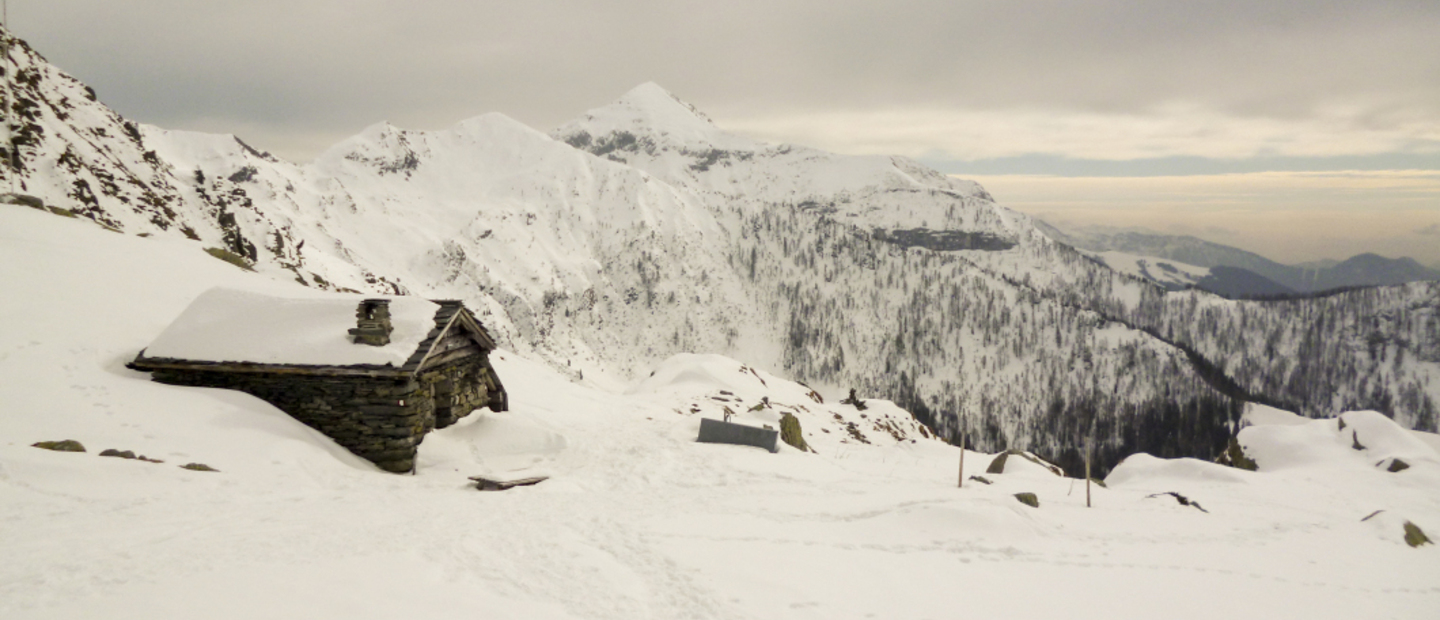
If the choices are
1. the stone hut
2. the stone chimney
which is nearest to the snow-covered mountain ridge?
the stone hut

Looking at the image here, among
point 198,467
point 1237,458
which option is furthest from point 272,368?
point 1237,458

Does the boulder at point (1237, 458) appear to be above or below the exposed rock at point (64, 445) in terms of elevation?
below

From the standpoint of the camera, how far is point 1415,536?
51.1ft

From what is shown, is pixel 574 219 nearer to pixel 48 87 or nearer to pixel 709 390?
pixel 48 87

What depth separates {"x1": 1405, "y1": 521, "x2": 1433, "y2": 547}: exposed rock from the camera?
50.7ft

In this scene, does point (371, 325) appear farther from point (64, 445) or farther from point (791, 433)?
point (791, 433)

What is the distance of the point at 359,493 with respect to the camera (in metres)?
11.2

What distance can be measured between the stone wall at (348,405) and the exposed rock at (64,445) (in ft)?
11.7

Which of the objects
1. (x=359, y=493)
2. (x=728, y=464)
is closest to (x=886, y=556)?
Result: (x=728, y=464)

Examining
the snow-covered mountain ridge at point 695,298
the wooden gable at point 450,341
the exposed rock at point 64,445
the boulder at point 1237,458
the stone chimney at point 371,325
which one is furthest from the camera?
the snow-covered mountain ridge at point 695,298

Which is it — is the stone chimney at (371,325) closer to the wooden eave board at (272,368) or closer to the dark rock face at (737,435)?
the wooden eave board at (272,368)

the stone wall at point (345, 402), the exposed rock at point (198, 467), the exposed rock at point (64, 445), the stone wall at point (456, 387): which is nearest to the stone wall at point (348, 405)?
the stone wall at point (345, 402)

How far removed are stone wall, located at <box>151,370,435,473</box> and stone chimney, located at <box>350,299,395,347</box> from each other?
96 centimetres

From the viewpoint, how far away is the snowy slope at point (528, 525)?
7.18 m
